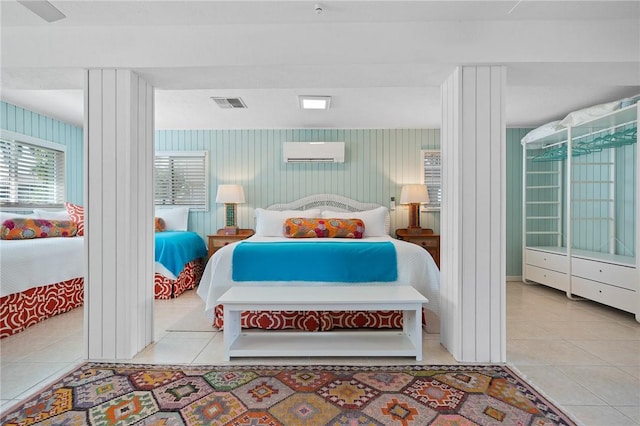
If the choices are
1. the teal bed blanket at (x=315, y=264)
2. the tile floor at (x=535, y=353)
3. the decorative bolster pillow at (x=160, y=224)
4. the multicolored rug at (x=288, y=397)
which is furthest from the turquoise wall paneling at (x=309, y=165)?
the multicolored rug at (x=288, y=397)

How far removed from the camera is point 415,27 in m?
2.26

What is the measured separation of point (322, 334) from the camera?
2596mm

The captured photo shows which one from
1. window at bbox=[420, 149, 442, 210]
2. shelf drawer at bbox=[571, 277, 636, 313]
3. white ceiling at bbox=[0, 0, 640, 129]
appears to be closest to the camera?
white ceiling at bbox=[0, 0, 640, 129]

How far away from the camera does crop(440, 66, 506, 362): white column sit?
90.2 inches

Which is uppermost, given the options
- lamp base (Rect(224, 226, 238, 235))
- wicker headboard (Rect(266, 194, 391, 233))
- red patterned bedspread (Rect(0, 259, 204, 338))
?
wicker headboard (Rect(266, 194, 391, 233))

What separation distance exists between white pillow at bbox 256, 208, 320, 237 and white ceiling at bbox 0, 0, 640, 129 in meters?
2.13

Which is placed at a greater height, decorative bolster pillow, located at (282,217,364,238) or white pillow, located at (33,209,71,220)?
white pillow, located at (33,209,71,220)

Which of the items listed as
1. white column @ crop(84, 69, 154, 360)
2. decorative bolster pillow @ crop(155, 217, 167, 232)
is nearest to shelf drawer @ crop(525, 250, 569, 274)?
white column @ crop(84, 69, 154, 360)

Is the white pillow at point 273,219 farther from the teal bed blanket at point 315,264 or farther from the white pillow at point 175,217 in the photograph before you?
the teal bed blanket at point 315,264

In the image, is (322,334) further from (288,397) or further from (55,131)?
(55,131)

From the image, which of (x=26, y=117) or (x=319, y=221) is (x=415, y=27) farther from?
(x=26, y=117)

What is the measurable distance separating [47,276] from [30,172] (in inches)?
64.5

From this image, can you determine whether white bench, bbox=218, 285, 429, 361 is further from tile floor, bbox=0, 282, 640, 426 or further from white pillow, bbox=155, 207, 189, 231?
white pillow, bbox=155, 207, 189, 231

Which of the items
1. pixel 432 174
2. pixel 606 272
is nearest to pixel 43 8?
pixel 432 174
